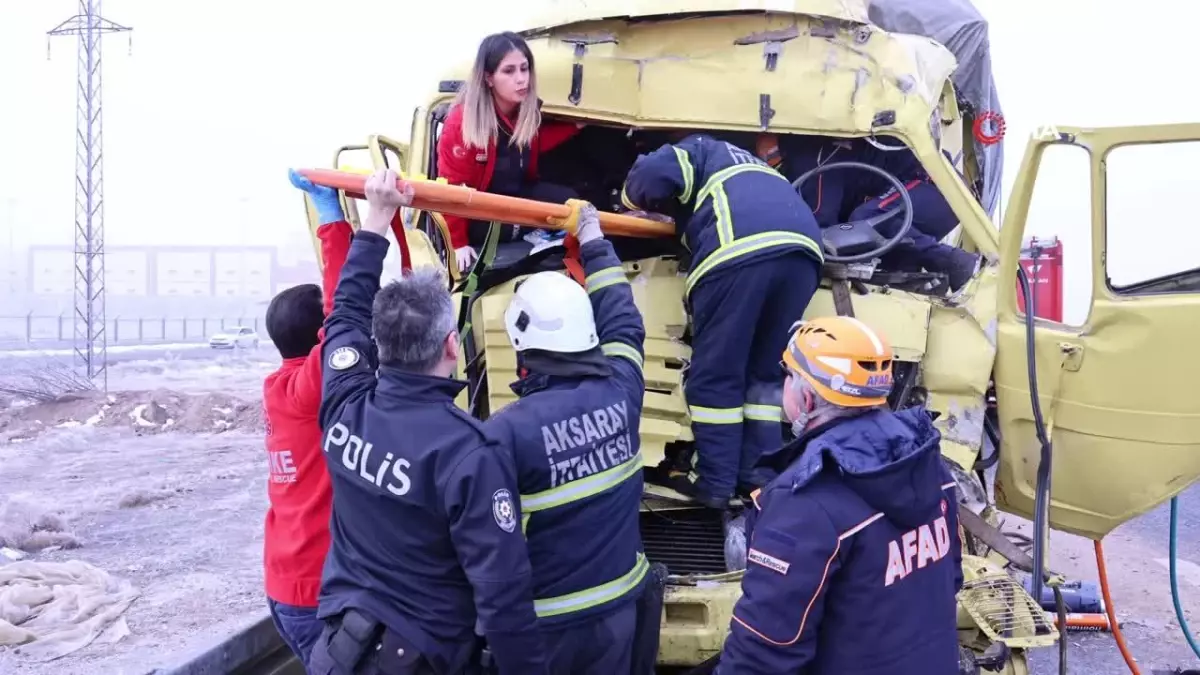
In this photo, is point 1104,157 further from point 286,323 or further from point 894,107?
point 286,323

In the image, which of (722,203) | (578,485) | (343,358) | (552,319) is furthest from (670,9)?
(578,485)

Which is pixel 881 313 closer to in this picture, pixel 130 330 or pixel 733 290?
pixel 733 290

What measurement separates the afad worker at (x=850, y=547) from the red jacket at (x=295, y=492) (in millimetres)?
1483

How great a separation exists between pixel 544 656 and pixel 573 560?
0.88 ft

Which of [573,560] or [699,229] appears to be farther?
[699,229]

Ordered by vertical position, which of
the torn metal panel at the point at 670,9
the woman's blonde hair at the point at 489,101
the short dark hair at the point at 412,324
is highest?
the torn metal panel at the point at 670,9

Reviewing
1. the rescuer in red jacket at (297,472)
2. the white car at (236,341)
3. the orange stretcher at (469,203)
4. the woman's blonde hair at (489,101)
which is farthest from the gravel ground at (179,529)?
the white car at (236,341)

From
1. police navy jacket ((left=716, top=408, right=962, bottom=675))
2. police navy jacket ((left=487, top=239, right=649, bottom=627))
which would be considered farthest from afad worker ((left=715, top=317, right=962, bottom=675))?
police navy jacket ((left=487, top=239, right=649, bottom=627))

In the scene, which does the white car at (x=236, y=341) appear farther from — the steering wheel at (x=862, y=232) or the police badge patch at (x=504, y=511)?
the police badge patch at (x=504, y=511)

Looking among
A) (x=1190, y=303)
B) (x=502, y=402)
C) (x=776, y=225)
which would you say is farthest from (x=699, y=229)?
(x=1190, y=303)

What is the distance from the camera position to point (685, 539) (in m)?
3.75

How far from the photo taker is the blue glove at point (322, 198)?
3084 millimetres

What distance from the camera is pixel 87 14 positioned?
18547 millimetres

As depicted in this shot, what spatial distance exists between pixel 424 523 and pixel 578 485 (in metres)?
0.41
